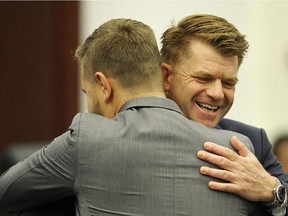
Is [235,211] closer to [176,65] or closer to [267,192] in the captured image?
[267,192]

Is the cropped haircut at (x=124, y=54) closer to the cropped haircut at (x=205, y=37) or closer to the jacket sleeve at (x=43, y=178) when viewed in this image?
the jacket sleeve at (x=43, y=178)

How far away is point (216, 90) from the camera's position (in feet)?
9.58

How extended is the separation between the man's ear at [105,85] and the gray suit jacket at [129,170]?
9cm

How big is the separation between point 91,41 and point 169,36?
539 mm

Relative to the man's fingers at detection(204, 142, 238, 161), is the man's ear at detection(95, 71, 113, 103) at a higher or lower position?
higher

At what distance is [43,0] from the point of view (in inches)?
236

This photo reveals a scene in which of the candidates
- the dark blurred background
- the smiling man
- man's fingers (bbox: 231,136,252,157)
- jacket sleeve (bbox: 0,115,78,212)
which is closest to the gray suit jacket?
jacket sleeve (bbox: 0,115,78,212)

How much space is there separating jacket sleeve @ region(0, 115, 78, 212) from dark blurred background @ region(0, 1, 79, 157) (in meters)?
3.38

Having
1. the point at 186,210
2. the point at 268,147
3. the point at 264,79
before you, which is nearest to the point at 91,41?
the point at 186,210

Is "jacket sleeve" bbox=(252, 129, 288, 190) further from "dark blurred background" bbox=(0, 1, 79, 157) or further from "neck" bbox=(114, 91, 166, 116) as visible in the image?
"dark blurred background" bbox=(0, 1, 79, 157)

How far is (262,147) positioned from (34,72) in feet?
10.4

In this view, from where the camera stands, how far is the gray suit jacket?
2.38m

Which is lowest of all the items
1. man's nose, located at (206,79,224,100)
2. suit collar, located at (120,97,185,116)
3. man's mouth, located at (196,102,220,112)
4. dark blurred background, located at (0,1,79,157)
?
dark blurred background, located at (0,1,79,157)

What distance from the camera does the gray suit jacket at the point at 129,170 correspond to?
7.81 ft
